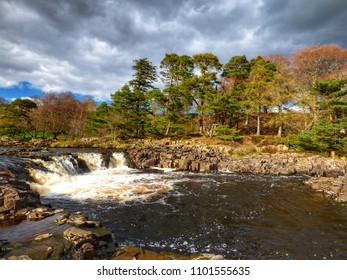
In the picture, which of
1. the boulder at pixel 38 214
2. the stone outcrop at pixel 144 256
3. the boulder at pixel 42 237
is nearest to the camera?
the stone outcrop at pixel 144 256

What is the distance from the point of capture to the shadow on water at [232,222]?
6.40 metres


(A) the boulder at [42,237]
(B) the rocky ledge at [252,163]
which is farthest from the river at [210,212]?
(B) the rocky ledge at [252,163]

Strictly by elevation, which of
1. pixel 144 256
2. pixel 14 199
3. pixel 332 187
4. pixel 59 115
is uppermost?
pixel 59 115

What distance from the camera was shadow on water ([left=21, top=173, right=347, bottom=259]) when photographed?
21.0ft

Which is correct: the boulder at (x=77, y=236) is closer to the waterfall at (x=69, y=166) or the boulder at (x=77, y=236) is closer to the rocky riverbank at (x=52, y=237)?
the rocky riverbank at (x=52, y=237)

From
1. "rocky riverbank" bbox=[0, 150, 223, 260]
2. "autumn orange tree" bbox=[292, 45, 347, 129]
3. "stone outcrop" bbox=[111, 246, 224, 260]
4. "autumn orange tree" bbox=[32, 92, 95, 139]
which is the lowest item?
"stone outcrop" bbox=[111, 246, 224, 260]

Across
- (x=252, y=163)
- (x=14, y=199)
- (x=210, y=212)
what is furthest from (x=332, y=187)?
(x=14, y=199)

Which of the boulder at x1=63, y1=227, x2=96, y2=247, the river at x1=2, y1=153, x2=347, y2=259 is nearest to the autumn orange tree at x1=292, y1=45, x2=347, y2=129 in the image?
the river at x1=2, y1=153, x2=347, y2=259

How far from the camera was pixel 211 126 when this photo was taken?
1337 inches

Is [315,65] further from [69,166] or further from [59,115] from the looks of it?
[59,115]

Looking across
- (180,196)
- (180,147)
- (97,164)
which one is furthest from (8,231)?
(180,147)

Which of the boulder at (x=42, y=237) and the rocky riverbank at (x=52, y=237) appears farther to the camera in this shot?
the boulder at (x=42, y=237)

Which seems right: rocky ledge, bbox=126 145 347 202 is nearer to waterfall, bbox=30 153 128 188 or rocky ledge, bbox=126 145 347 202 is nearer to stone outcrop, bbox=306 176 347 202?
waterfall, bbox=30 153 128 188

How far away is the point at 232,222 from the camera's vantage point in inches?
329
